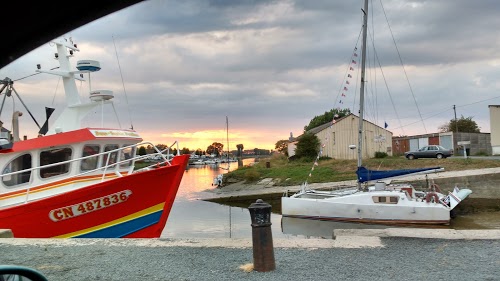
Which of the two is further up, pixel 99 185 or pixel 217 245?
pixel 99 185

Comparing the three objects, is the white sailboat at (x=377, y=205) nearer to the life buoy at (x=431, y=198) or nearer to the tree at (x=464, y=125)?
the life buoy at (x=431, y=198)

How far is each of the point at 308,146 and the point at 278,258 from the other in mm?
36444

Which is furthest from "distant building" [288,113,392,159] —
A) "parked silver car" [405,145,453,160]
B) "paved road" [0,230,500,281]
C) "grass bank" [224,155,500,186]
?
"paved road" [0,230,500,281]

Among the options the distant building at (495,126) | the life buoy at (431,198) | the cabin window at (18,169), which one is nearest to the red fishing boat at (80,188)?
the cabin window at (18,169)

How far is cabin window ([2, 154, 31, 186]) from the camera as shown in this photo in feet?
37.7

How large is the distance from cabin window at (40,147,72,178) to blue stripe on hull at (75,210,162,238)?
189 cm

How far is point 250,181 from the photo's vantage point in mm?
36688

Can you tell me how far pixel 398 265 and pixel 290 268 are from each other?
1.57m

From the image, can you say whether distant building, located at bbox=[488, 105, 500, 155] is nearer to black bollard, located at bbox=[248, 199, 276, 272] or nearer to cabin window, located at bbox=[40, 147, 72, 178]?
cabin window, located at bbox=[40, 147, 72, 178]

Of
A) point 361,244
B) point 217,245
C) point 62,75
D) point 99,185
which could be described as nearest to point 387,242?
point 361,244

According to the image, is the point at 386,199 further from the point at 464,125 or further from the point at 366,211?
the point at 464,125

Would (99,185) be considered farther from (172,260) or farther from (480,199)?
(480,199)

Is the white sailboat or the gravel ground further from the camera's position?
the white sailboat

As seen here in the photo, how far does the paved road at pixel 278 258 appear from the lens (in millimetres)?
6027
